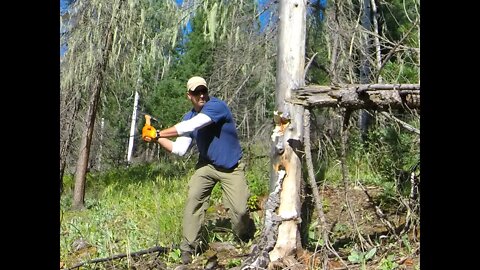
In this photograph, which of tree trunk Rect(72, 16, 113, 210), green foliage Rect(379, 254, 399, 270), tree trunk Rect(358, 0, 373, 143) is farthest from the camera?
tree trunk Rect(72, 16, 113, 210)

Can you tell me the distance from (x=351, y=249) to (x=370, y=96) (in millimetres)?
1574

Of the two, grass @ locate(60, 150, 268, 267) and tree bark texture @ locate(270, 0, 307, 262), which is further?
grass @ locate(60, 150, 268, 267)

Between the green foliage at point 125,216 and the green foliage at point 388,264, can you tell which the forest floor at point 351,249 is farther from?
the green foliage at point 125,216

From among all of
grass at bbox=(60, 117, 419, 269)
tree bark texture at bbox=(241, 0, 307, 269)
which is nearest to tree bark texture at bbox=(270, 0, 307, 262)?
tree bark texture at bbox=(241, 0, 307, 269)

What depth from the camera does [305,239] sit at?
629 cm

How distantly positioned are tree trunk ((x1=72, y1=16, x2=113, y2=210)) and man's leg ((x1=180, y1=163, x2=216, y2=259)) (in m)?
3.70

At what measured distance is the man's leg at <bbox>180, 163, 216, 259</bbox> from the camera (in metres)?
6.19

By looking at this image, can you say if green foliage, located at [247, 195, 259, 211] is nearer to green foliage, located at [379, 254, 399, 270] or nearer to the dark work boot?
the dark work boot

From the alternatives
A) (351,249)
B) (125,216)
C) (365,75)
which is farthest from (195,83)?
(365,75)
